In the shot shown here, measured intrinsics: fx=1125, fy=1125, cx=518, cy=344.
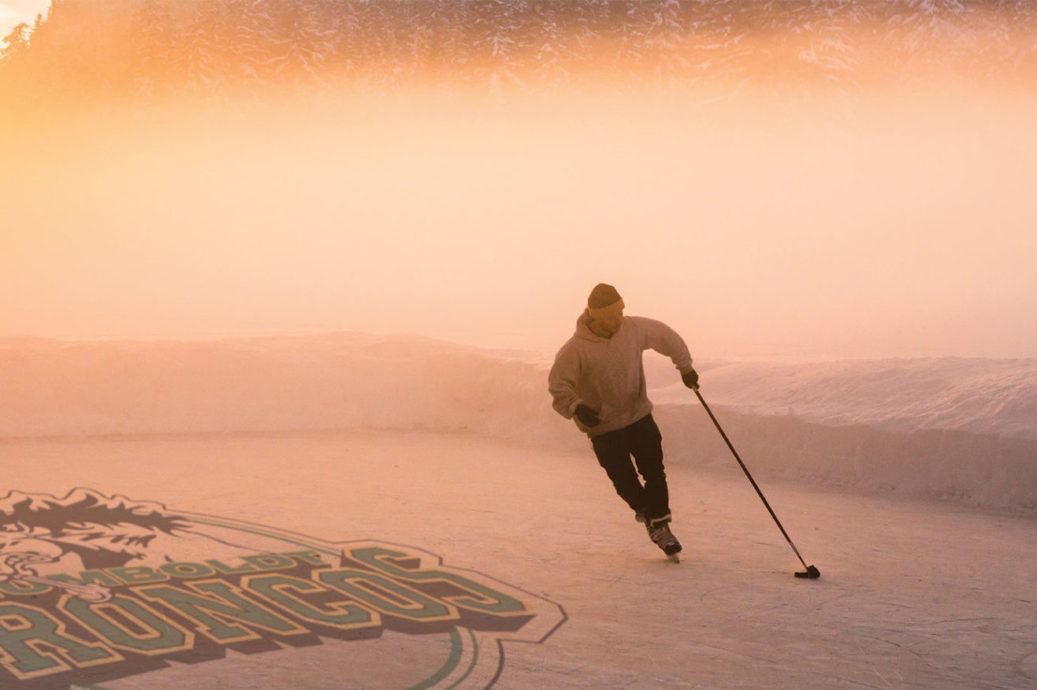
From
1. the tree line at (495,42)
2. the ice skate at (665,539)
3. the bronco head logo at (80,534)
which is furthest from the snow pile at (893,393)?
the tree line at (495,42)

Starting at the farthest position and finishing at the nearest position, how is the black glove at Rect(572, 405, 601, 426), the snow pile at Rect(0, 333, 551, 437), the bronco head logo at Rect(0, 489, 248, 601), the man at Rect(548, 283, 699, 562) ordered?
the snow pile at Rect(0, 333, 551, 437)
the man at Rect(548, 283, 699, 562)
the black glove at Rect(572, 405, 601, 426)
the bronco head logo at Rect(0, 489, 248, 601)

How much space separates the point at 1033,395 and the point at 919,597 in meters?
4.97

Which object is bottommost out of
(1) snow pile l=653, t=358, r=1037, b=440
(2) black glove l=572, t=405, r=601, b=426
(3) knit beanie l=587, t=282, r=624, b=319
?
(1) snow pile l=653, t=358, r=1037, b=440

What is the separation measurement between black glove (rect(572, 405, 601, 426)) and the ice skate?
813mm

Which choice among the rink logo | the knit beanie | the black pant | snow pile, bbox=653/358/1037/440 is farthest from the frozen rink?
the knit beanie

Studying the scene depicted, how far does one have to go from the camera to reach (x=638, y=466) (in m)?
7.60

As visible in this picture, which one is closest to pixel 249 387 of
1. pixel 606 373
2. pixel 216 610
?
pixel 606 373

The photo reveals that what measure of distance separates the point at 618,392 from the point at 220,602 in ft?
9.65

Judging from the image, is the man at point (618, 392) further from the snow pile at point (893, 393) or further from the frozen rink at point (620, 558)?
the snow pile at point (893, 393)

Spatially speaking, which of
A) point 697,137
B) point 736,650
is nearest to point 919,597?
point 736,650

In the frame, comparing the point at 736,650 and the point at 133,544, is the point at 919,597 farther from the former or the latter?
the point at 133,544

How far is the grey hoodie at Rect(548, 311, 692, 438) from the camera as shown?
7.51 metres

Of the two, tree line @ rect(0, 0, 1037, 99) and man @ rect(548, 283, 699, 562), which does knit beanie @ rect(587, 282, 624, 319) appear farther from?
tree line @ rect(0, 0, 1037, 99)

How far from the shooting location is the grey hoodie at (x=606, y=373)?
24.6ft
